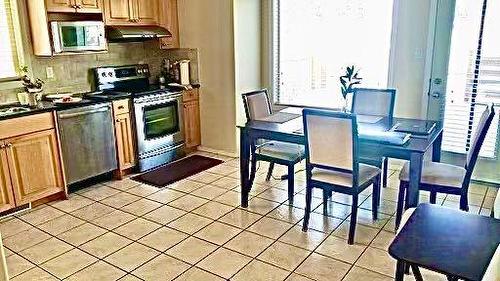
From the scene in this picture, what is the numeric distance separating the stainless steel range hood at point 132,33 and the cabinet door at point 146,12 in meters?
0.08

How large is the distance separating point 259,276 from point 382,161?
6.23 ft

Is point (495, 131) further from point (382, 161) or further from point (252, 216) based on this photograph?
point (252, 216)

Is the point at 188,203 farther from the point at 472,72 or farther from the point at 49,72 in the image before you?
the point at 472,72

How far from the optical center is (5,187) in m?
3.49

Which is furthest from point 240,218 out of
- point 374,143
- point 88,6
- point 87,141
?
point 88,6

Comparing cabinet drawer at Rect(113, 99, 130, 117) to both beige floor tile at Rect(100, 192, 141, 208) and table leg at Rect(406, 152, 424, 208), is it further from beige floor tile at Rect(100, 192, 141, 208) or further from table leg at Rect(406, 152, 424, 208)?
table leg at Rect(406, 152, 424, 208)

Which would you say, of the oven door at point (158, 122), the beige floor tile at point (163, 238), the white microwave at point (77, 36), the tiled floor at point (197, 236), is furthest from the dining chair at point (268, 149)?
Result: the white microwave at point (77, 36)

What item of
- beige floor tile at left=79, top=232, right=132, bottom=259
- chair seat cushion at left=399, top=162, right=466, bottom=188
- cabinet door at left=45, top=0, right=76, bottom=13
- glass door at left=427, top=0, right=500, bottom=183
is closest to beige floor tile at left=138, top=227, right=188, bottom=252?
beige floor tile at left=79, top=232, right=132, bottom=259

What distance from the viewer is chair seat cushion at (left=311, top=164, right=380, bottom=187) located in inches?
120

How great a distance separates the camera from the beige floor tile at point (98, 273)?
2652 mm

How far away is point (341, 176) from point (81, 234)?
6.92ft

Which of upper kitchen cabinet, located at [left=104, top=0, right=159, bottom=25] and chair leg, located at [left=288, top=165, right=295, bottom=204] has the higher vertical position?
upper kitchen cabinet, located at [left=104, top=0, right=159, bottom=25]

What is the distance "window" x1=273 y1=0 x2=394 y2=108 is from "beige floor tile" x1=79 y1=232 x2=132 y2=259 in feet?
9.64

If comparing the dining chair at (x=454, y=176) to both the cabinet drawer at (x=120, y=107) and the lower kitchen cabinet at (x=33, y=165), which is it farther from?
the lower kitchen cabinet at (x=33, y=165)
